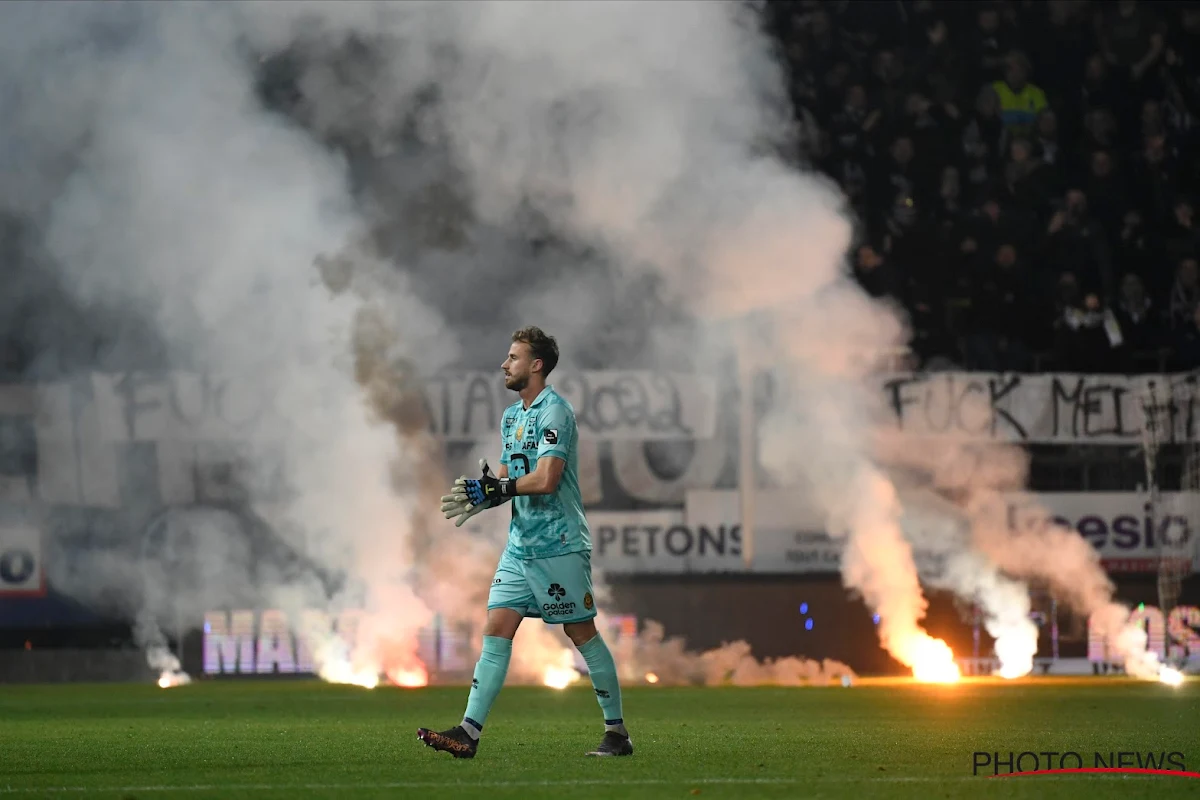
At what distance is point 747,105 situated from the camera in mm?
19266

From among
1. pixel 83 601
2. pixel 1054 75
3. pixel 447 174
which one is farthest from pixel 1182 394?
pixel 83 601

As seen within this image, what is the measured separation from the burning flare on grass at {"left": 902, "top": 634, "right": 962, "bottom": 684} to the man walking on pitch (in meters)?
11.3

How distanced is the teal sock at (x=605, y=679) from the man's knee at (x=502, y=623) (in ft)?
1.17

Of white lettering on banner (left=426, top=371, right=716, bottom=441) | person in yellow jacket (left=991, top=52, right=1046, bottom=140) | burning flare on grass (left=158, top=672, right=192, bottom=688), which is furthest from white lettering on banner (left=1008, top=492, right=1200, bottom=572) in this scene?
burning flare on grass (left=158, top=672, right=192, bottom=688)

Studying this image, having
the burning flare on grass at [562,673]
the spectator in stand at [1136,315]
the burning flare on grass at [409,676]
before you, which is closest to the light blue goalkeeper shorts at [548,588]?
the burning flare on grass at [562,673]

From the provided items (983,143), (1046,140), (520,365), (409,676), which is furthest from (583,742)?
(1046,140)

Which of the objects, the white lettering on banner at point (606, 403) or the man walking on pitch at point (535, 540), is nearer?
the man walking on pitch at point (535, 540)

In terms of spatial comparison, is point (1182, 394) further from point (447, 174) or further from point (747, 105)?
point (447, 174)

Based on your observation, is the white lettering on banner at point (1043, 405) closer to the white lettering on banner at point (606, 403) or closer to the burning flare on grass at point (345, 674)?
the white lettering on banner at point (606, 403)

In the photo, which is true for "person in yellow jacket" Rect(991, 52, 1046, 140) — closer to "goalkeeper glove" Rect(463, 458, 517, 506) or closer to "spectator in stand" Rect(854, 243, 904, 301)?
"spectator in stand" Rect(854, 243, 904, 301)

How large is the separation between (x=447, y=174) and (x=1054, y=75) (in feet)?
27.9

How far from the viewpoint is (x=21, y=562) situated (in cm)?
1897

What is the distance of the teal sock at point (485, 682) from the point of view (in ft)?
26.9

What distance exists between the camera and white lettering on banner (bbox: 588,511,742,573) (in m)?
19.4
